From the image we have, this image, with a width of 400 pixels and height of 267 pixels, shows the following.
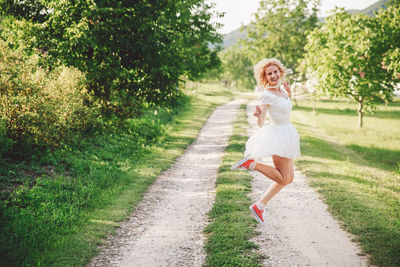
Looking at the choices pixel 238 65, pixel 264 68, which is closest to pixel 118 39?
pixel 264 68

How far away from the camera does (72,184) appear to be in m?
7.21

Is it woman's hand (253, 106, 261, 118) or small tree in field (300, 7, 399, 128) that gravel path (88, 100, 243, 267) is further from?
small tree in field (300, 7, 399, 128)

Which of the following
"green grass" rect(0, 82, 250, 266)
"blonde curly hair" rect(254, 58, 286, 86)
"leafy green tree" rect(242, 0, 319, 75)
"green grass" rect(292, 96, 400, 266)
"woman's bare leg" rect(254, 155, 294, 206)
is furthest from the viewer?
"leafy green tree" rect(242, 0, 319, 75)

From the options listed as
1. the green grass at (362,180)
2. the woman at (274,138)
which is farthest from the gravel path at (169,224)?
the green grass at (362,180)

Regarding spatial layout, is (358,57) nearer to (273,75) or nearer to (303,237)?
(273,75)

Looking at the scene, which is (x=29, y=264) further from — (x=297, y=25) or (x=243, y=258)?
(x=297, y=25)

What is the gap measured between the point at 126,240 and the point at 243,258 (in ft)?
6.96

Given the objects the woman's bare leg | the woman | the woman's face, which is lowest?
the woman's bare leg

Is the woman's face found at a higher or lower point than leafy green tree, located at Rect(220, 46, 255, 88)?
lower

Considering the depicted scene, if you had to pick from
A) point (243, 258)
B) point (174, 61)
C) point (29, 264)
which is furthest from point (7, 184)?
point (174, 61)

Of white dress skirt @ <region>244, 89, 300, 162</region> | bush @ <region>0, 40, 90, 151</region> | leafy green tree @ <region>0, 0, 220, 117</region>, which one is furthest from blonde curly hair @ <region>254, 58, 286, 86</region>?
bush @ <region>0, 40, 90, 151</region>

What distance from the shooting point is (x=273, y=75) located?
497 centimetres

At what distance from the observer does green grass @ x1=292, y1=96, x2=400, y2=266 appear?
4.91 m

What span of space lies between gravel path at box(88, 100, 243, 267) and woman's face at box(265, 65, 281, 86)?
118 inches
